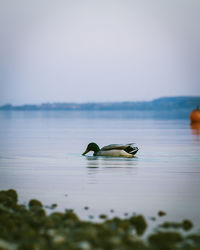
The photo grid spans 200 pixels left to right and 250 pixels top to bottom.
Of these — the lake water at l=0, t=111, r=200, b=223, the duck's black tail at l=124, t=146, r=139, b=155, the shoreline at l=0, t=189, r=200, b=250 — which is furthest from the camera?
the duck's black tail at l=124, t=146, r=139, b=155

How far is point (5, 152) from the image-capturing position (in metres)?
23.5

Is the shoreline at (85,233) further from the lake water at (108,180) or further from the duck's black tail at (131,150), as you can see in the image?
the duck's black tail at (131,150)

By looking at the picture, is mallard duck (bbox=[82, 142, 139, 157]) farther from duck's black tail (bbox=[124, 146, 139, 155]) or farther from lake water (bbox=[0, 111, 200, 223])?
lake water (bbox=[0, 111, 200, 223])

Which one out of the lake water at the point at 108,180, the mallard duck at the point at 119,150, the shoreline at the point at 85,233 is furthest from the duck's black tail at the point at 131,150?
the shoreline at the point at 85,233

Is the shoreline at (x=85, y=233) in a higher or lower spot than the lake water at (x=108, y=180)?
higher

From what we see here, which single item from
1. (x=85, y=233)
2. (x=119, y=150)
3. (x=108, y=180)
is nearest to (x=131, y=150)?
(x=119, y=150)

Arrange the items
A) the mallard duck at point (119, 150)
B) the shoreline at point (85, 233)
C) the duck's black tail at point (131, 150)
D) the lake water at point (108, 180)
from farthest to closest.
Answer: the mallard duck at point (119, 150) → the duck's black tail at point (131, 150) → the lake water at point (108, 180) → the shoreline at point (85, 233)

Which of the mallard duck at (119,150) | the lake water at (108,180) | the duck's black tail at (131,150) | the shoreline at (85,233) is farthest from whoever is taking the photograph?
the mallard duck at (119,150)

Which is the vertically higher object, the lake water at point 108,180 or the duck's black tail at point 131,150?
the duck's black tail at point 131,150

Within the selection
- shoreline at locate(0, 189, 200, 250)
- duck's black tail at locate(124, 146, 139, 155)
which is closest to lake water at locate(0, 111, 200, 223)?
duck's black tail at locate(124, 146, 139, 155)

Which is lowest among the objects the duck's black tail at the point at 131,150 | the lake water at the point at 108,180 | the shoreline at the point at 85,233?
the lake water at the point at 108,180

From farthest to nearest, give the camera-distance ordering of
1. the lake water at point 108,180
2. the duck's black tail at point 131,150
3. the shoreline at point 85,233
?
the duck's black tail at point 131,150 < the lake water at point 108,180 < the shoreline at point 85,233

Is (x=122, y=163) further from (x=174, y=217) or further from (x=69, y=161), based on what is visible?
(x=174, y=217)

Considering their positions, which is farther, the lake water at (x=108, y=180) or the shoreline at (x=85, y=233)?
the lake water at (x=108, y=180)
